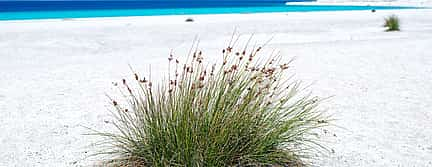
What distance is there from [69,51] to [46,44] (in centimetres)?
138

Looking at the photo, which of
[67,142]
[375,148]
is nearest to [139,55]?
[67,142]

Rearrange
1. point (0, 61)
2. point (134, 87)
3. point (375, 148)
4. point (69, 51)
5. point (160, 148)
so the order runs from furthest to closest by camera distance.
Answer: point (69, 51) < point (0, 61) < point (134, 87) < point (375, 148) < point (160, 148)

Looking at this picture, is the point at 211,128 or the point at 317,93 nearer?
the point at 211,128

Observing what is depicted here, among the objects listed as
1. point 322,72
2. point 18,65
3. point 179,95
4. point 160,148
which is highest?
point 18,65

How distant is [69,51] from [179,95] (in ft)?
26.0

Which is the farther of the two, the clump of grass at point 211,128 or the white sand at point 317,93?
the white sand at point 317,93

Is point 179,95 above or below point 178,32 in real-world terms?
below

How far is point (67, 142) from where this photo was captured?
11.6 ft

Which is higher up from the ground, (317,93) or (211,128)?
(317,93)

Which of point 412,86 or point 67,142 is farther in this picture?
point 412,86

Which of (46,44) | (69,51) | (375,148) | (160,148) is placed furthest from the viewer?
(46,44)

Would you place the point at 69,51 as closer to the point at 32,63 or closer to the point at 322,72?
the point at 32,63

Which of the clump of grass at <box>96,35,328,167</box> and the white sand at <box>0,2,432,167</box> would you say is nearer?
the clump of grass at <box>96,35,328,167</box>

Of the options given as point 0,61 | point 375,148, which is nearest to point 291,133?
point 375,148
